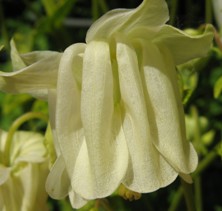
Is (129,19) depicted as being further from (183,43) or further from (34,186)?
(34,186)

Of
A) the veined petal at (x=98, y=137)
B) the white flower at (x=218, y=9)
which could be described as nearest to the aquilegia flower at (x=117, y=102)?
the veined petal at (x=98, y=137)

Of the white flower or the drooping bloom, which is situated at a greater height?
the white flower

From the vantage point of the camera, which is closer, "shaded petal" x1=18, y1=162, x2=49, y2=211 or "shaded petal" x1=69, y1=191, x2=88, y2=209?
"shaded petal" x1=69, y1=191, x2=88, y2=209

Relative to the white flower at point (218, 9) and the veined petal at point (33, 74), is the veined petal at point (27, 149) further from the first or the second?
the white flower at point (218, 9)

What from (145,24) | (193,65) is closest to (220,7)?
(193,65)

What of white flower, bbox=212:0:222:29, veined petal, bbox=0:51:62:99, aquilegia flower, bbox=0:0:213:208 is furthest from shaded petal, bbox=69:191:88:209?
white flower, bbox=212:0:222:29

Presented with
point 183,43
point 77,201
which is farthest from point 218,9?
point 77,201

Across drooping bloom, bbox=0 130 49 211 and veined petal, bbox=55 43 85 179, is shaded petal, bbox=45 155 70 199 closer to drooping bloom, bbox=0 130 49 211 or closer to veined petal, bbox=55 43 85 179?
veined petal, bbox=55 43 85 179
